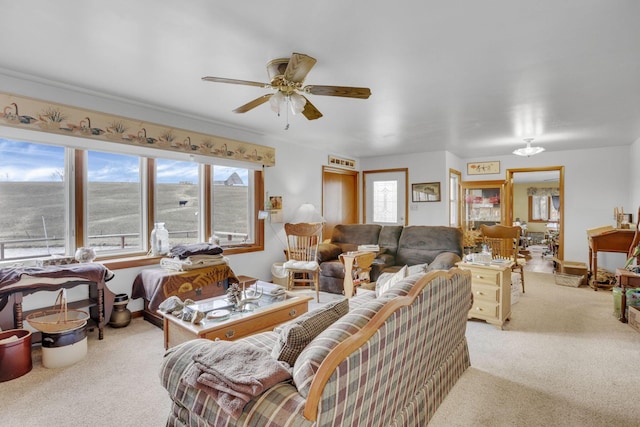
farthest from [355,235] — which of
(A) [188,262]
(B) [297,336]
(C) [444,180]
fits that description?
(B) [297,336]

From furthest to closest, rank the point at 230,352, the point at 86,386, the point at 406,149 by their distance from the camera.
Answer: the point at 406,149 → the point at 86,386 → the point at 230,352

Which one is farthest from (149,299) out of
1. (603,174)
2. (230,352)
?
(603,174)

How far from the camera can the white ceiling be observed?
72.7 inches

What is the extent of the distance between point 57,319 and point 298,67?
2.85 metres

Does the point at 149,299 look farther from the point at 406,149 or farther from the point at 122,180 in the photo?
the point at 406,149

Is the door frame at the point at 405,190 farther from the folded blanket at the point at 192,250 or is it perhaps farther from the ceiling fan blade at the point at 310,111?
the ceiling fan blade at the point at 310,111

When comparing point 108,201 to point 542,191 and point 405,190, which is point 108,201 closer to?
point 405,190

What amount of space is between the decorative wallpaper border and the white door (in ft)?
11.0

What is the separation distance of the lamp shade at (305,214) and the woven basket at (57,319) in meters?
3.31

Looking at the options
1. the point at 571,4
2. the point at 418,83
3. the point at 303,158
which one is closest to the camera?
the point at 571,4

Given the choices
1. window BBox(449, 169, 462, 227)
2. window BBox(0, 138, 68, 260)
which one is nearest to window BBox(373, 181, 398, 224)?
window BBox(449, 169, 462, 227)

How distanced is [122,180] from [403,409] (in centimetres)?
359

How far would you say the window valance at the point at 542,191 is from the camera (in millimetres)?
10507

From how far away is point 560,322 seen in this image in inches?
136
